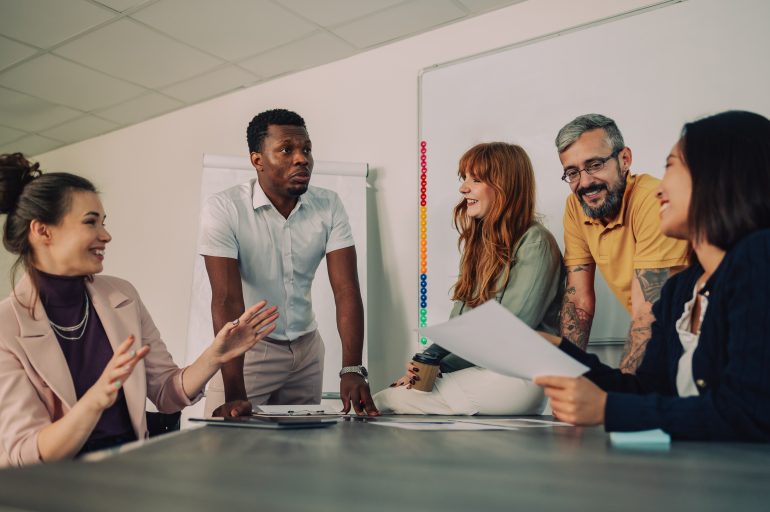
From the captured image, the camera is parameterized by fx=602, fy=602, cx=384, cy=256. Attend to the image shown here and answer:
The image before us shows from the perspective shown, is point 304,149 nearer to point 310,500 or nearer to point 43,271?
point 43,271

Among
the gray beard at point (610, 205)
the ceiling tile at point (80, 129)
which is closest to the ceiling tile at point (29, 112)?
the ceiling tile at point (80, 129)

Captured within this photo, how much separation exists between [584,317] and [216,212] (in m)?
1.50

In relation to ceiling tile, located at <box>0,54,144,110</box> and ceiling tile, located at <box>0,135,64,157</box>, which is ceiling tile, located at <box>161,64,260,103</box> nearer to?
ceiling tile, located at <box>0,54,144,110</box>

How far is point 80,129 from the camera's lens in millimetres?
4758

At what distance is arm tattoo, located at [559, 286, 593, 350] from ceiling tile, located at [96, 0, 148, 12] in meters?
2.48

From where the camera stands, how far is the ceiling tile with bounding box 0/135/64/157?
4945 mm

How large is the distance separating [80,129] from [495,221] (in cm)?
387

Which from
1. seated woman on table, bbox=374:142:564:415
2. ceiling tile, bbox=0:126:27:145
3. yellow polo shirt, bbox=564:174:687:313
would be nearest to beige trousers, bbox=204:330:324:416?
seated woman on table, bbox=374:142:564:415

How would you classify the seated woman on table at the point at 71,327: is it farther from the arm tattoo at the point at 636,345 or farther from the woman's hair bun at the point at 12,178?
the arm tattoo at the point at 636,345

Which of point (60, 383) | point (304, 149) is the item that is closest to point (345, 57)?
point (304, 149)

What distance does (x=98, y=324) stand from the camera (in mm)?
1524

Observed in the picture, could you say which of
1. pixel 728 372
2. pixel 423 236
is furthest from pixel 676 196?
pixel 423 236

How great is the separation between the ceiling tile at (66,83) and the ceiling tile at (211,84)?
0.86ft

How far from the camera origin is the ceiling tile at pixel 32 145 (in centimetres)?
495
